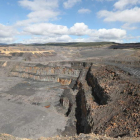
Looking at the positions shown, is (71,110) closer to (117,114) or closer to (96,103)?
(96,103)

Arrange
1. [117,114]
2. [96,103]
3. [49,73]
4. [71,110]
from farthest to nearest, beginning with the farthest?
1. [49,73]
2. [71,110]
3. [96,103]
4. [117,114]

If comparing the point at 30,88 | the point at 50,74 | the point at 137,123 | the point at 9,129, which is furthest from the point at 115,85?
the point at 50,74

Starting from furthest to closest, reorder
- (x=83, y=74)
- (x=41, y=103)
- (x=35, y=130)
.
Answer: (x=83, y=74)
(x=41, y=103)
(x=35, y=130)

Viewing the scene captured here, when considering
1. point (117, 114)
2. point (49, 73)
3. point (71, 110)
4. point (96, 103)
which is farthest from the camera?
point (49, 73)

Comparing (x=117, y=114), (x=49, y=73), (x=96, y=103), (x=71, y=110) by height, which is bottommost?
(x=71, y=110)

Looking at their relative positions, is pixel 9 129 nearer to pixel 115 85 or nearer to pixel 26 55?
pixel 115 85

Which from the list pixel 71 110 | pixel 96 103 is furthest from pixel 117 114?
pixel 71 110

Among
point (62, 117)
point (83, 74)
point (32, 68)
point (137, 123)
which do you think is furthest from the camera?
point (32, 68)

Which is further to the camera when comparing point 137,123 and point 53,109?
point 53,109

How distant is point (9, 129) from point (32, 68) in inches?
1084

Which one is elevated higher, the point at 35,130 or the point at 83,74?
the point at 83,74

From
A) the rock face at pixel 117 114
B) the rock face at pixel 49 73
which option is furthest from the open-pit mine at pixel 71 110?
the rock face at pixel 49 73

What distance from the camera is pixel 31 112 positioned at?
1925 cm

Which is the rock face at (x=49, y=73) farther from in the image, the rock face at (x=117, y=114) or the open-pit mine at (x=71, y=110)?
the rock face at (x=117, y=114)
